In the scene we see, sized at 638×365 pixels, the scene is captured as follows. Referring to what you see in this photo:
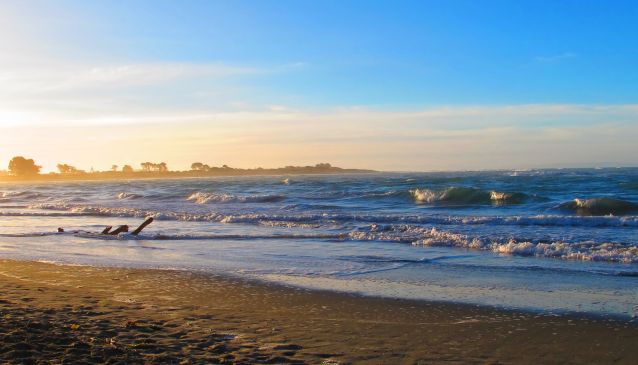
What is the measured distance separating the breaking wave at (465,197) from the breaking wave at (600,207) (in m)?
3.71

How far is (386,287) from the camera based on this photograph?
9.98m

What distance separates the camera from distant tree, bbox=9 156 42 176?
531ft

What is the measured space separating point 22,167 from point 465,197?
15611 cm

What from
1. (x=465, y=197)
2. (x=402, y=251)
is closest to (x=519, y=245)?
(x=402, y=251)

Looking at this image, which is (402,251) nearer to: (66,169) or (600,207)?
(600,207)

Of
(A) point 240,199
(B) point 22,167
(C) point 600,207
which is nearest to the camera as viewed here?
(C) point 600,207

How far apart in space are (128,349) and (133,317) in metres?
1.79

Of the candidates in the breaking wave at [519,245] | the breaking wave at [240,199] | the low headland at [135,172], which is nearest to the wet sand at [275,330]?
the breaking wave at [519,245]

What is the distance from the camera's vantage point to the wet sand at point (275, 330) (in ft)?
19.3

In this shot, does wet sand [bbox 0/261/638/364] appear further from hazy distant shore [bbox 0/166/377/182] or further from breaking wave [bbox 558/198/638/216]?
hazy distant shore [bbox 0/166/377/182]

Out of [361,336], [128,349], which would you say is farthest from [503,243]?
[128,349]

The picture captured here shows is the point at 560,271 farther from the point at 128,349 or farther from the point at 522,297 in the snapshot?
the point at 128,349

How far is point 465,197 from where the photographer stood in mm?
36812

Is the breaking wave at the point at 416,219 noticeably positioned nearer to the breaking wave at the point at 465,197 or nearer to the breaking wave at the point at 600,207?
the breaking wave at the point at 600,207
